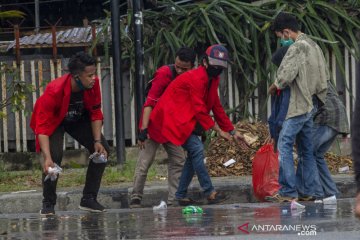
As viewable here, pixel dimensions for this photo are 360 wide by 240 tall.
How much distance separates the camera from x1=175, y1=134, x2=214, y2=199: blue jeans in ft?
31.4

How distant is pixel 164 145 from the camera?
32.4 ft

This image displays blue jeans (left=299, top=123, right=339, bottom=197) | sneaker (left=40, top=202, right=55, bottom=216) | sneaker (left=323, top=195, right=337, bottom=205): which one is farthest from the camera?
blue jeans (left=299, top=123, right=339, bottom=197)

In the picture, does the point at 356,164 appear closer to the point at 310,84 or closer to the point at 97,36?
the point at 310,84

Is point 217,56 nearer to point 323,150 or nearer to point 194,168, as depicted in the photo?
point 194,168

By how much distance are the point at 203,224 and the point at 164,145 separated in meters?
2.12

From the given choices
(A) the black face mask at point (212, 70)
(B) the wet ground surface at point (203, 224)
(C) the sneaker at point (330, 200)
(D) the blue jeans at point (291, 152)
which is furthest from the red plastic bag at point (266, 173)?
(A) the black face mask at point (212, 70)

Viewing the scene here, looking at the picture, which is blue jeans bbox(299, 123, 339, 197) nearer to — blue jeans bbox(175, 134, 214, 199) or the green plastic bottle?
blue jeans bbox(175, 134, 214, 199)

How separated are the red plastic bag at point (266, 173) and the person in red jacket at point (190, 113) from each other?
0.32 metres

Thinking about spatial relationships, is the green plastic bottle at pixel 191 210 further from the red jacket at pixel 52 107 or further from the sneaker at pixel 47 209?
Answer: the red jacket at pixel 52 107

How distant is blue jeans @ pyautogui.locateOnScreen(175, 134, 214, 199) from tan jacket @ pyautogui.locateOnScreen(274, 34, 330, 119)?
99 cm

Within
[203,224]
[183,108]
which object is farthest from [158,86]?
[203,224]

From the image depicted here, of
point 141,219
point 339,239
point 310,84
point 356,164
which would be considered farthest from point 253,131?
point 356,164

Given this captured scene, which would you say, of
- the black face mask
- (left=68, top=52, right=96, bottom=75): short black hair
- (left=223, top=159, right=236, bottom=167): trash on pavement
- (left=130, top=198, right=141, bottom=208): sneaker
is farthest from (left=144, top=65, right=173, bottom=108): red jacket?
(left=223, top=159, right=236, bottom=167): trash on pavement

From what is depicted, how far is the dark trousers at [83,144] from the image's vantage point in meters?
8.93
